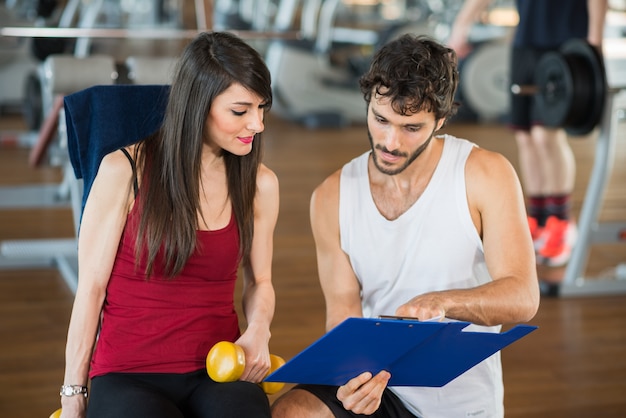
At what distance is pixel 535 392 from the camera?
2.35 meters

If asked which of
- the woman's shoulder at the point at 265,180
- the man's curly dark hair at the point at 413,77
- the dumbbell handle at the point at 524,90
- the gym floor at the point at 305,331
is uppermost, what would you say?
the man's curly dark hair at the point at 413,77

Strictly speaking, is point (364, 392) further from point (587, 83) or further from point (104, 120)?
point (587, 83)

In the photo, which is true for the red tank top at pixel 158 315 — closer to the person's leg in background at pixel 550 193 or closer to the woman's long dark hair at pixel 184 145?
the woman's long dark hair at pixel 184 145

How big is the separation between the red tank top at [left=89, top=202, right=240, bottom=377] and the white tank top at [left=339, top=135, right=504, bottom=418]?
0.26m

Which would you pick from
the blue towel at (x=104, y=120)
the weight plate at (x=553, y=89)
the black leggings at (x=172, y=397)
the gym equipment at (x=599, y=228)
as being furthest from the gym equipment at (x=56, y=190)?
the gym equipment at (x=599, y=228)

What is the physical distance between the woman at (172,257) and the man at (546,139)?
2.02m

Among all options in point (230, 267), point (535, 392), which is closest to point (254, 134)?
point (230, 267)

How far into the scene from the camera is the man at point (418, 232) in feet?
4.94

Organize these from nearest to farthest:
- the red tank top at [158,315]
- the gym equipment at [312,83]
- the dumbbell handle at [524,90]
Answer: the red tank top at [158,315]
the dumbbell handle at [524,90]
the gym equipment at [312,83]

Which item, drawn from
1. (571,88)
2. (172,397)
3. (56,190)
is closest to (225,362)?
(172,397)

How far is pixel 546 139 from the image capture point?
3355mm

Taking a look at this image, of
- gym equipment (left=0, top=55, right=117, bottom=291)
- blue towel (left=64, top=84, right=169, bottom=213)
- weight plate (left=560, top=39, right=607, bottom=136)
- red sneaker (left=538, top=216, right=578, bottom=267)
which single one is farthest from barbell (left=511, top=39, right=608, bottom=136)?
blue towel (left=64, top=84, right=169, bottom=213)

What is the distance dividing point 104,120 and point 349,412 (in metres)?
0.68

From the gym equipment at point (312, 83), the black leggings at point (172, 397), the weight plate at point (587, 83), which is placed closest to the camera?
the black leggings at point (172, 397)
